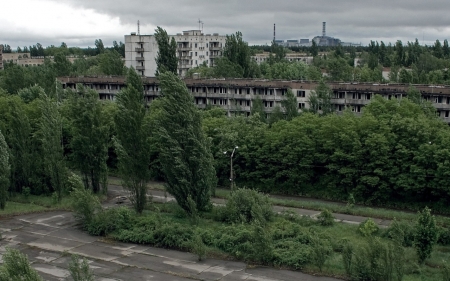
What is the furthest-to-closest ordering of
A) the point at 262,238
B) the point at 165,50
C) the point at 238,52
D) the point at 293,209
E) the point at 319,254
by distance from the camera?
1. the point at 238,52
2. the point at 165,50
3. the point at 293,209
4. the point at 262,238
5. the point at 319,254

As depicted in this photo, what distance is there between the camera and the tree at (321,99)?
193 feet

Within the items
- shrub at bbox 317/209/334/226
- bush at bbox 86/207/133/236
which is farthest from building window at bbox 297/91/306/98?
bush at bbox 86/207/133/236

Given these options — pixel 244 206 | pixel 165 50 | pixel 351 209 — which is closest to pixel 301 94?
pixel 165 50

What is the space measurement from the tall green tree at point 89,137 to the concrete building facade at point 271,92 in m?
16.4

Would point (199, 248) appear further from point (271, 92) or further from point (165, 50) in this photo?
point (165, 50)

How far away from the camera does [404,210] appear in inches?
1566

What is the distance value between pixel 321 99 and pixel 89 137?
29089 millimetres

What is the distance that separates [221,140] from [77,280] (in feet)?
99.0

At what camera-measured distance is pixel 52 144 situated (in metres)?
39.9

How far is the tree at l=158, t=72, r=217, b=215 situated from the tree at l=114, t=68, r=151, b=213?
1838 mm

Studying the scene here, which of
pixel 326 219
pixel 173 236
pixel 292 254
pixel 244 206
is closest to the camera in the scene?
pixel 292 254

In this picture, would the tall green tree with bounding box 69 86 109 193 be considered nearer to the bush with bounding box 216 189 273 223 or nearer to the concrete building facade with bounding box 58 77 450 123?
the bush with bounding box 216 189 273 223

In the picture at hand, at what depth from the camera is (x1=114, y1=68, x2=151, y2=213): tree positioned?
3619 cm

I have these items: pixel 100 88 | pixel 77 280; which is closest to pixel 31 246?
pixel 77 280
